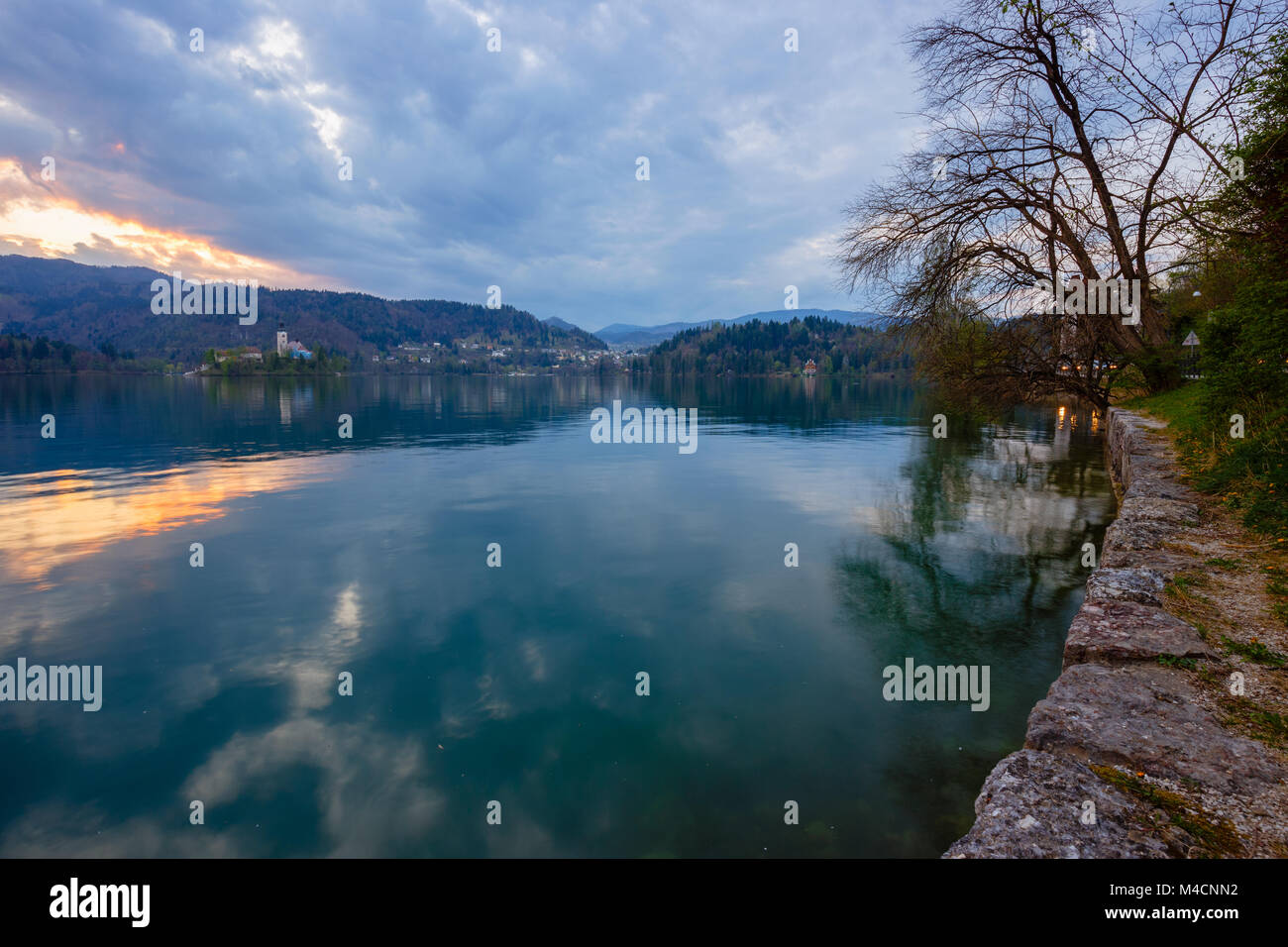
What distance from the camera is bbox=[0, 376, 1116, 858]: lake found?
6.37 metres

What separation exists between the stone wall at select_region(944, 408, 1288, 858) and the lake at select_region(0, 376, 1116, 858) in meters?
2.13

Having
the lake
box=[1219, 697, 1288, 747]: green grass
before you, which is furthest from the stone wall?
the lake

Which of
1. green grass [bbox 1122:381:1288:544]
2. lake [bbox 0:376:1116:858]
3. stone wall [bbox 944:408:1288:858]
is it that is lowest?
lake [bbox 0:376:1116:858]

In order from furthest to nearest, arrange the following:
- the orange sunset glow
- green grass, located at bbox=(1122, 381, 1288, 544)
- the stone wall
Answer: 1. the orange sunset glow
2. green grass, located at bbox=(1122, 381, 1288, 544)
3. the stone wall

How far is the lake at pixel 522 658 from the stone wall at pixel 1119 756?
213 centimetres

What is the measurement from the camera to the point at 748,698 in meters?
8.41

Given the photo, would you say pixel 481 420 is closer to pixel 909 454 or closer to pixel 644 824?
pixel 909 454

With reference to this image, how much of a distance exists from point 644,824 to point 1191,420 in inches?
757

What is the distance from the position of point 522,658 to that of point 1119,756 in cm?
763

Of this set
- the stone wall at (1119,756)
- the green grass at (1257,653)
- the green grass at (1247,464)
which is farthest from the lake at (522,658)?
the green grass at (1247,464)

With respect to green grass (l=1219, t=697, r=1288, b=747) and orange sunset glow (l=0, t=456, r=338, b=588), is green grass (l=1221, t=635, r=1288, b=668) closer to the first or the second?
green grass (l=1219, t=697, r=1288, b=747)

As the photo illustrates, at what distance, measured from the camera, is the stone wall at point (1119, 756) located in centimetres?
336

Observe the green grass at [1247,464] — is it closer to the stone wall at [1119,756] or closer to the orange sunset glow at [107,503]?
the stone wall at [1119,756]
